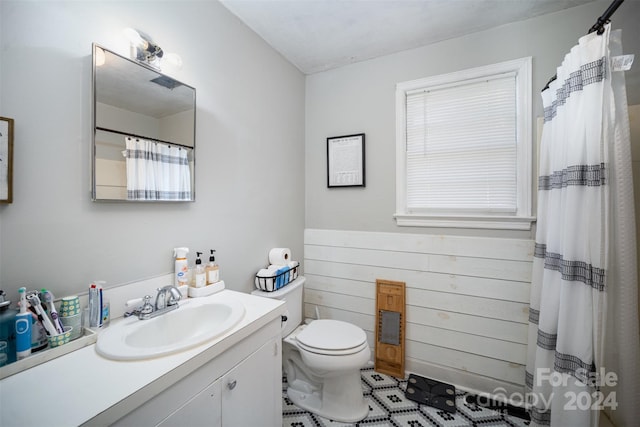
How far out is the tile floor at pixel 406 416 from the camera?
1.56 meters

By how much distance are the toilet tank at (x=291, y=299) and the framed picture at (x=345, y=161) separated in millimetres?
907

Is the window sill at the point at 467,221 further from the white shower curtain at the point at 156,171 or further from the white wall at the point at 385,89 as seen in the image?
the white shower curtain at the point at 156,171

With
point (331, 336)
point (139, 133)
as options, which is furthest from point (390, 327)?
point (139, 133)

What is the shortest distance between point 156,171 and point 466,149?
77.3 inches

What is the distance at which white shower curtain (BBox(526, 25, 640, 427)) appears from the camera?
1.08 metres

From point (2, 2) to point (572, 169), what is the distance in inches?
87.6

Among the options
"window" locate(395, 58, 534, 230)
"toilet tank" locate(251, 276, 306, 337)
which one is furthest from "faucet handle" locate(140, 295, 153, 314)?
"window" locate(395, 58, 534, 230)

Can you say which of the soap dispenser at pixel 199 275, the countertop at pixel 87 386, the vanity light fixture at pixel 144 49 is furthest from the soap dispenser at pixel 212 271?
the vanity light fixture at pixel 144 49

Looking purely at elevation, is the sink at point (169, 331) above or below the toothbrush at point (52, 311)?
below

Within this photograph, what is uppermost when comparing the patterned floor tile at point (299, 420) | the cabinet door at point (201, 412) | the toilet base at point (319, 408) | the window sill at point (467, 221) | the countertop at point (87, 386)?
the window sill at point (467, 221)

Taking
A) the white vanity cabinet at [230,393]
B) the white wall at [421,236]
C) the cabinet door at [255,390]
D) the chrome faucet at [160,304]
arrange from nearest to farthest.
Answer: the white vanity cabinet at [230,393] < the cabinet door at [255,390] < the chrome faucet at [160,304] < the white wall at [421,236]

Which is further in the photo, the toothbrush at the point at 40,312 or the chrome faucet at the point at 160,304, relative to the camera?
the chrome faucet at the point at 160,304

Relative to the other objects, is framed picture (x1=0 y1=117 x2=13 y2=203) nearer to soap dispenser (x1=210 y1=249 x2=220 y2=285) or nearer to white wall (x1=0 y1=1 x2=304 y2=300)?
white wall (x1=0 y1=1 x2=304 y2=300)

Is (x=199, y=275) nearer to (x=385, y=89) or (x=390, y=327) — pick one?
(x=390, y=327)
